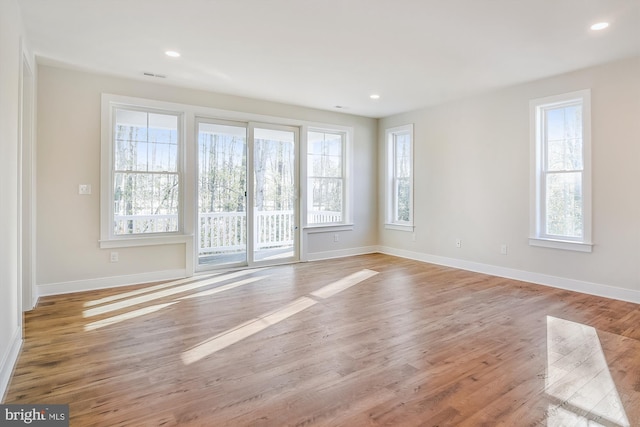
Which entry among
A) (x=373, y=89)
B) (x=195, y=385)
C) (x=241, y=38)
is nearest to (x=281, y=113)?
(x=373, y=89)

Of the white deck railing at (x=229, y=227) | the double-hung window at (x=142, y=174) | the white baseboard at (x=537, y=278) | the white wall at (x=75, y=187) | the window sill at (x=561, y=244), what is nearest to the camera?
the white baseboard at (x=537, y=278)

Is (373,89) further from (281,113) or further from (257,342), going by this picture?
(257,342)

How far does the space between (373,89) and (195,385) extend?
4242mm

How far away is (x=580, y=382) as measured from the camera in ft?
7.13

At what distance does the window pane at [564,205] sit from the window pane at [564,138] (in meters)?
0.13

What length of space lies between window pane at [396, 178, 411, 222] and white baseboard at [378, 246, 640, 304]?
0.65 metres

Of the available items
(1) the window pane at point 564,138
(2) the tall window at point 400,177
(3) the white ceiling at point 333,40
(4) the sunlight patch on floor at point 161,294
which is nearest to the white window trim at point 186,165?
(3) the white ceiling at point 333,40

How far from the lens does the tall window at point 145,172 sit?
14.9 feet

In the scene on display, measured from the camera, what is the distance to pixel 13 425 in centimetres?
171

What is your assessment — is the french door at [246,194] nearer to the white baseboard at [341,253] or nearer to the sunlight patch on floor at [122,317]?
the white baseboard at [341,253]

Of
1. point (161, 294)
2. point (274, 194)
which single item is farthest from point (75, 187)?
point (274, 194)

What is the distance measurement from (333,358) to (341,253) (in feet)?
13.5

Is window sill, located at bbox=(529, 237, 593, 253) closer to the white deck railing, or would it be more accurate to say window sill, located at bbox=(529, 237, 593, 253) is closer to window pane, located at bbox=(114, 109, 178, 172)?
the white deck railing

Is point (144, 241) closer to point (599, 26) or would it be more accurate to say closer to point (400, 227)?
point (400, 227)
